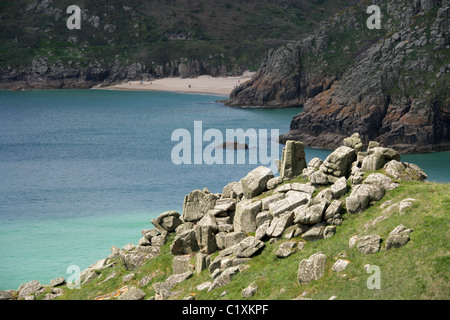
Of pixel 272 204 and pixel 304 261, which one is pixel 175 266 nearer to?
pixel 272 204

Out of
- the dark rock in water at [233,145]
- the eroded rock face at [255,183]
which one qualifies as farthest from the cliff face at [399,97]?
the eroded rock face at [255,183]

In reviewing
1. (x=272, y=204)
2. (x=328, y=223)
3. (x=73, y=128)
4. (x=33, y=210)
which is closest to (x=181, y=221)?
(x=272, y=204)

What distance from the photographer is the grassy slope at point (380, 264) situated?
23.9 m

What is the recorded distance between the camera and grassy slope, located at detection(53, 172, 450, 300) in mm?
23938

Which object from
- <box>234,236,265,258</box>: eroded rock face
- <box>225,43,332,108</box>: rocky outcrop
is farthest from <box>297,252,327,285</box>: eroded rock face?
<box>225,43,332,108</box>: rocky outcrop

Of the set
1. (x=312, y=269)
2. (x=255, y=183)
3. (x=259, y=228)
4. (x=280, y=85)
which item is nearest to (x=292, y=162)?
(x=255, y=183)
